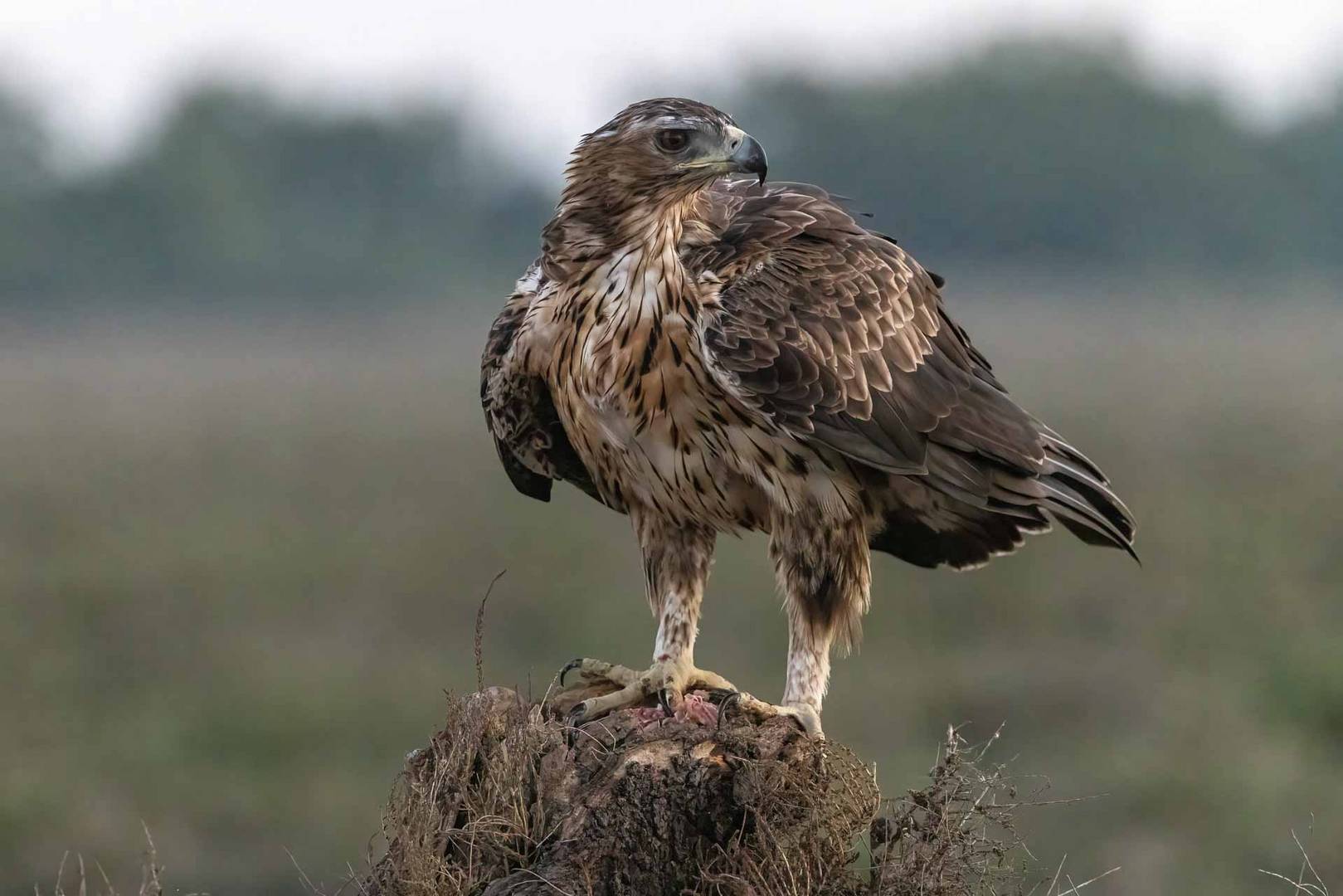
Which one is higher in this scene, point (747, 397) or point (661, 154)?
point (661, 154)

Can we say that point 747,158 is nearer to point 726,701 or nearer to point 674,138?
point 674,138

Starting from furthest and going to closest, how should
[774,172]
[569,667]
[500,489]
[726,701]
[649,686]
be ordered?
[774,172], [500,489], [569,667], [649,686], [726,701]

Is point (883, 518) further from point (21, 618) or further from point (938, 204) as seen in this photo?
point (938, 204)

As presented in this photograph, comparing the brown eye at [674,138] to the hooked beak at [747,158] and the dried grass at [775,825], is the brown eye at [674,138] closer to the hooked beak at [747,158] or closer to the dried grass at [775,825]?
the hooked beak at [747,158]

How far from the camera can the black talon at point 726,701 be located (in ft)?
16.9

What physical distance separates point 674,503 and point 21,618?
499 inches

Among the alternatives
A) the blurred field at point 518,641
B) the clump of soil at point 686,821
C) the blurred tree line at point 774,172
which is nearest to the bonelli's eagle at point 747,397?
the clump of soil at point 686,821

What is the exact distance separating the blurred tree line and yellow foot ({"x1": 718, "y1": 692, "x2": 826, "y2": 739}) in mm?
31820

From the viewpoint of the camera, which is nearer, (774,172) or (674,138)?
(674,138)

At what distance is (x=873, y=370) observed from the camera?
532 cm

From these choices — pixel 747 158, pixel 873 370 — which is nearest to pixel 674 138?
pixel 747 158

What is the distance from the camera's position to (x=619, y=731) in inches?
199

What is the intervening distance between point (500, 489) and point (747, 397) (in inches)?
739

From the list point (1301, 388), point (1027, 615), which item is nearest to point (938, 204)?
point (1301, 388)
